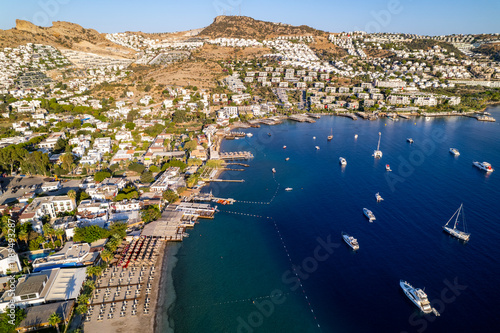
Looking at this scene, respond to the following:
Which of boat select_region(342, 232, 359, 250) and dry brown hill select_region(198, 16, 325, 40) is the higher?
dry brown hill select_region(198, 16, 325, 40)

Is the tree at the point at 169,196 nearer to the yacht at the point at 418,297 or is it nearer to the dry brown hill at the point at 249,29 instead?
the yacht at the point at 418,297

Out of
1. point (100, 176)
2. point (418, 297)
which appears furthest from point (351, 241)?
point (100, 176)

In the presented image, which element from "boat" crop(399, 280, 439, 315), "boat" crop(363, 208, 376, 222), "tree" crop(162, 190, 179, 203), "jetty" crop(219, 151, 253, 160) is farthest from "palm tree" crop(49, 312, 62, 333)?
"jetty" crop(219, 151, 253, 160)

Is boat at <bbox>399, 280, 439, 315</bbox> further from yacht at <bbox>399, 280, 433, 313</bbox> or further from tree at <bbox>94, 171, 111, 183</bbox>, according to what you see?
tree at <bbox>94, 171, 111, 183</bbox>

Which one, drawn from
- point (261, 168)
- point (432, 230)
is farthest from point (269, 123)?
point (432, 230)

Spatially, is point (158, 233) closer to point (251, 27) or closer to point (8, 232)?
point (8, 232)

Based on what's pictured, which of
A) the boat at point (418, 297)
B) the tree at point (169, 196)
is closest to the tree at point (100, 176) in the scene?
the tree at point (169, 196)
